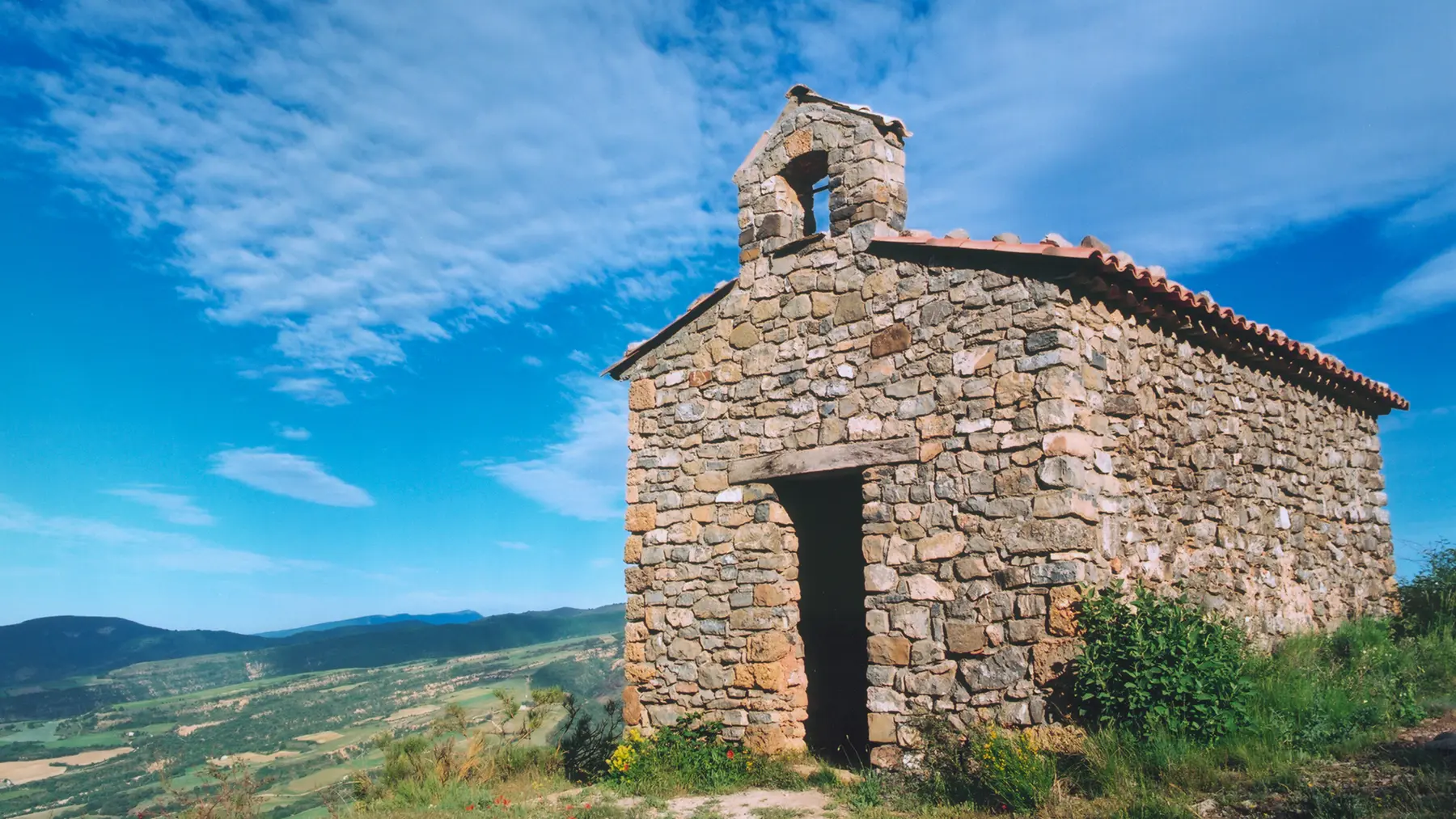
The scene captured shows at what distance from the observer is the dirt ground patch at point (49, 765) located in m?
18.9

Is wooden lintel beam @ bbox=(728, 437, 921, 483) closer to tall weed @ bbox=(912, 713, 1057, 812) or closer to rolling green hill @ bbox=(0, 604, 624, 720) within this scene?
tall weed @ bbox=(912, 713, 1057, 812)

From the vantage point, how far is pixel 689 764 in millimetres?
7828

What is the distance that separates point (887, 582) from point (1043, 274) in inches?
111

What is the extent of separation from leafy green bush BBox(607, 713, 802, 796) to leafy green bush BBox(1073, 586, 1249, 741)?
2.75 m

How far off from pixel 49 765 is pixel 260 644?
17.5 meters

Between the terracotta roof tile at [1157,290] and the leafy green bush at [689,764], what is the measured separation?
479 cm

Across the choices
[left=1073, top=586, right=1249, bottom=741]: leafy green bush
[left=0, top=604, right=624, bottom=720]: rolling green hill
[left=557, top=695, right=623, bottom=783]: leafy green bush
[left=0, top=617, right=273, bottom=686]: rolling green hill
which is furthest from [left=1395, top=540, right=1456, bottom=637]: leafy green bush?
[left=0, top=617, right=273, bottom=686]: rolling green hill

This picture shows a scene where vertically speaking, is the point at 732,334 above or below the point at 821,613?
above

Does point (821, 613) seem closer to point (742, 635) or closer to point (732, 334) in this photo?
point (742, 635)

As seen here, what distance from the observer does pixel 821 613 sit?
10.5 m

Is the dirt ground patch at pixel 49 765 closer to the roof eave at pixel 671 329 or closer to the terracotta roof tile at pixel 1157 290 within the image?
the roof eave at pixel 671 329

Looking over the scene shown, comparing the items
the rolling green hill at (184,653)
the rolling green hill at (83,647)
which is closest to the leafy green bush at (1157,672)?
the rolling green hill at (184,653)

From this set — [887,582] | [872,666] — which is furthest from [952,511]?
[872,666]

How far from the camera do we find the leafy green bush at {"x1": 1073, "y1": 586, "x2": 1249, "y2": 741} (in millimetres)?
5535
